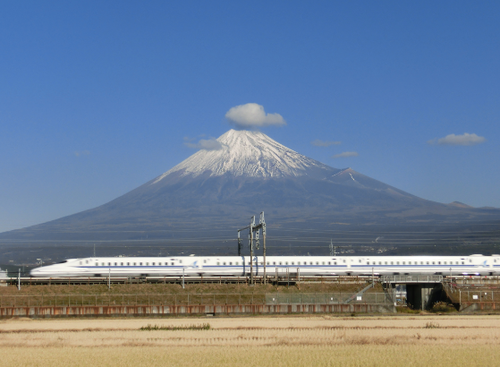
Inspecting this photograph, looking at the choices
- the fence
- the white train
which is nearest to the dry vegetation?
the fence

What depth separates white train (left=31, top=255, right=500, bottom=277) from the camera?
78.8 meters

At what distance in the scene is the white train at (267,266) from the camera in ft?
258

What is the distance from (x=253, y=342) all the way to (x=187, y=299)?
24620 mm

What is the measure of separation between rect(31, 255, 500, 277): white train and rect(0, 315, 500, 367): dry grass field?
2022 centimetres

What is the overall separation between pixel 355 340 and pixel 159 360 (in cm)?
1435

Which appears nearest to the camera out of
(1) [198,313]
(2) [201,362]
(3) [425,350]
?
(2) [201,362]

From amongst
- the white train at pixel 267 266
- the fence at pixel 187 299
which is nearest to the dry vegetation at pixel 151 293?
the fence at pixel 187 299

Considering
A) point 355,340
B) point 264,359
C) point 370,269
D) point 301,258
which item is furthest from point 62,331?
point 370,269

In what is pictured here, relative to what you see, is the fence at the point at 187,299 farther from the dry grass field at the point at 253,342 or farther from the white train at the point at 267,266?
the white train at the point at 267,266

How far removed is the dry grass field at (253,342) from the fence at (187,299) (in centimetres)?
589

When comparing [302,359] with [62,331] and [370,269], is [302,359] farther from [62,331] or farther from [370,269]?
[370,269]

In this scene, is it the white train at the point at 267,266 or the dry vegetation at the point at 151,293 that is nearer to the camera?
the dry vegetation at the point at 151,293

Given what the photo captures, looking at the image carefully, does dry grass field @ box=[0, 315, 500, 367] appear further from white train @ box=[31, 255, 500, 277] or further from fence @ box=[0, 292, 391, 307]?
white train @ box=[31, 255, 500, 277]

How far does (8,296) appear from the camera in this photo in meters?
66.3
